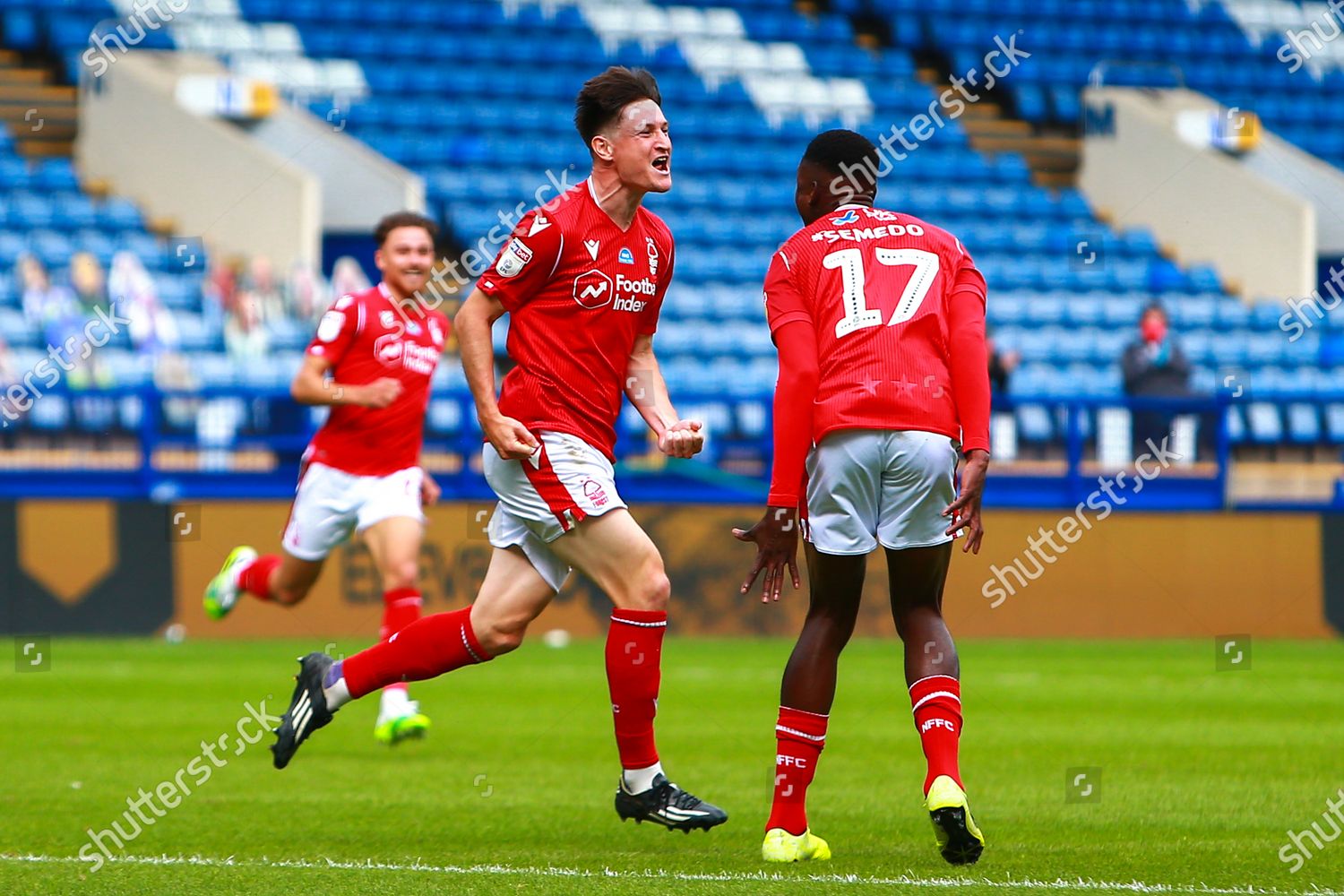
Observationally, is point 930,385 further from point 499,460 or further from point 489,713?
point 489,713

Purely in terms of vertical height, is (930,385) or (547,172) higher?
(930,385)

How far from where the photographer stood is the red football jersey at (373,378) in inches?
359

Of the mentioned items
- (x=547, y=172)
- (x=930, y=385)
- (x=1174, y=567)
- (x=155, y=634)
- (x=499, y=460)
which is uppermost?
(x=930, y=385)

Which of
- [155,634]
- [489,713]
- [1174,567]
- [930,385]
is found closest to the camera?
[930,385]

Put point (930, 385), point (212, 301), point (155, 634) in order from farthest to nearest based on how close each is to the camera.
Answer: point (212, 301) → point (155, 634) → point (930, 385)

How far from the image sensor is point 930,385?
18.0 ft

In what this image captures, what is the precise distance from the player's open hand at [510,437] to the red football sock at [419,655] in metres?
0.60

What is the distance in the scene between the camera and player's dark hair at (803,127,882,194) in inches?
221

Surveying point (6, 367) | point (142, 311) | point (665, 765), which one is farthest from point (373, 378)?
point (142, 311)

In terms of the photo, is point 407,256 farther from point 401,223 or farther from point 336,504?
point 336,504

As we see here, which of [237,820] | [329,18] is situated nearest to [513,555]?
[237,820]

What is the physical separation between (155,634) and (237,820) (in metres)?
8.96

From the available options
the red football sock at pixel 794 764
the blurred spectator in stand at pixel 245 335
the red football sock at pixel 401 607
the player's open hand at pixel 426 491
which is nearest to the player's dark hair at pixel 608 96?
the red football sock at pixel 794 764

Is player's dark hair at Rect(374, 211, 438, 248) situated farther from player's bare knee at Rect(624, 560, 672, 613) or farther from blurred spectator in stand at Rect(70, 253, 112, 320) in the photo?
blurred spectator in stand at Rect(70, 253, 112, 320)
